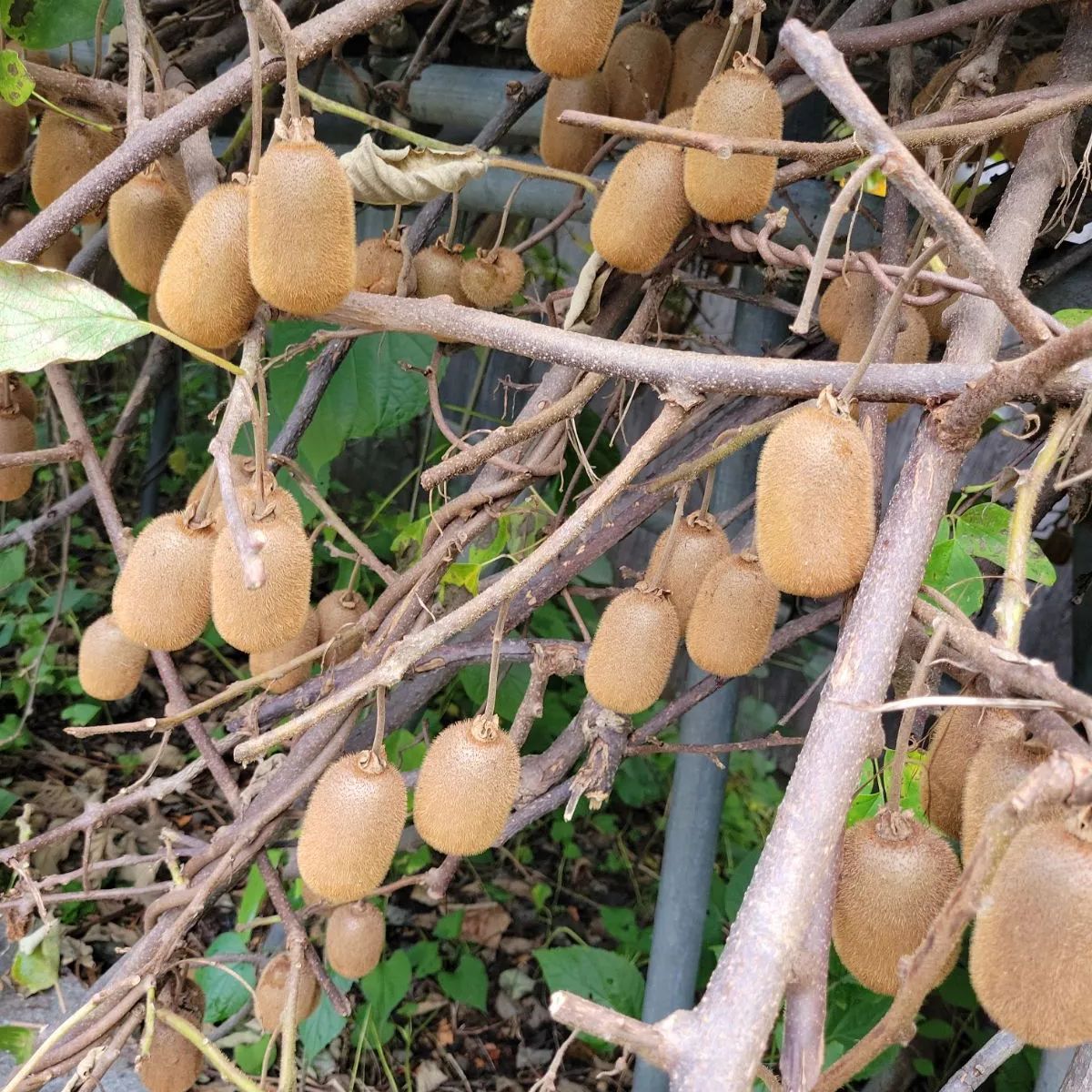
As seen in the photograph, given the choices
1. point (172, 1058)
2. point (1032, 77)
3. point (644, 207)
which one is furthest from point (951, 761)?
point (172, 1058)

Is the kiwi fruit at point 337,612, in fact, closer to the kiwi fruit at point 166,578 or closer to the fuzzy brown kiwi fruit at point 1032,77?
the kiwi fruit at point 166,578

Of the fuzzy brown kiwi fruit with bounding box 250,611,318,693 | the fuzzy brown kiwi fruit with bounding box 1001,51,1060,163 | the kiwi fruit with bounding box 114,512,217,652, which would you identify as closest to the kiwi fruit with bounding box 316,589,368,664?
the fuzzy brown kiwi fruit with bounding box 250,611,318,693

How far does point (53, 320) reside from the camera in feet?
1.93

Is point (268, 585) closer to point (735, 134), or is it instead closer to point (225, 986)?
point (735, 134)

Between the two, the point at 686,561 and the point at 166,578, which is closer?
the point at 166,578

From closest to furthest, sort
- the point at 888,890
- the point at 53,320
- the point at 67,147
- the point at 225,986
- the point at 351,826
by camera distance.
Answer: the point at 888,890 → the point at 53,320 → the point at 351,826 → the point at 67,147 → the point at 225,986

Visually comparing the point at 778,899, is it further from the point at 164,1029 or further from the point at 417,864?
the point at 417,864

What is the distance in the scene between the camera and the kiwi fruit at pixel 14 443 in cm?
102

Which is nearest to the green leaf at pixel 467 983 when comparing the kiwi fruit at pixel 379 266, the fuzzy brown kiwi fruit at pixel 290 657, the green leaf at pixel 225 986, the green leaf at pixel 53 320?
the green leaf at pixel 225 986

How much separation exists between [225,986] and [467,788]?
1044 mm

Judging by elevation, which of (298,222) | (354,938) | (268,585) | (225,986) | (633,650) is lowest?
(225,986)

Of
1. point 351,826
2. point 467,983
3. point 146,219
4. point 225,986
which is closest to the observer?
point 351,826

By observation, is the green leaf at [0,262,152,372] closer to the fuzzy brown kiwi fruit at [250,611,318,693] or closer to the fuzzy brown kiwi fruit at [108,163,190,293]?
the fuzzy brown kiwi fruit at [108,163,190,293]

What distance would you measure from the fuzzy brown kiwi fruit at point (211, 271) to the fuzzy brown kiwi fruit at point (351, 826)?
0.30 metres
